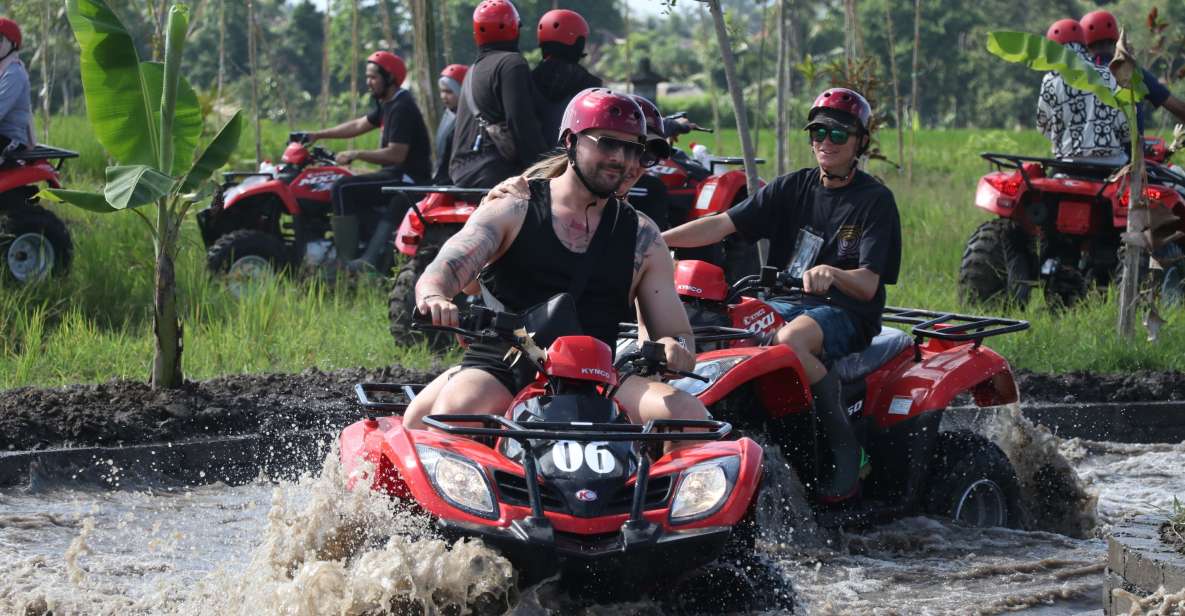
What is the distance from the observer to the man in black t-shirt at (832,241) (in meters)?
Answer: 6.77

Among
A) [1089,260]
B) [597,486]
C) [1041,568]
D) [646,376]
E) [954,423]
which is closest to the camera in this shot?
[597,486]

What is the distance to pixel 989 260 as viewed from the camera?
43.5 feet

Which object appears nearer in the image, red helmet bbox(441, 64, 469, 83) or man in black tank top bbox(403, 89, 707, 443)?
man in black tank top bbox(403, 89, 707, 443)

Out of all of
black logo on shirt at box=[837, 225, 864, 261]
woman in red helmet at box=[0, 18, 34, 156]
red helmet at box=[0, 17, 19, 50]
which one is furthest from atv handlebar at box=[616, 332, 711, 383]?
red helmet at box=[0, 17, 19, 50]

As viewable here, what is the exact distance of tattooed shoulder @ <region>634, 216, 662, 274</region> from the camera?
595 centimetres

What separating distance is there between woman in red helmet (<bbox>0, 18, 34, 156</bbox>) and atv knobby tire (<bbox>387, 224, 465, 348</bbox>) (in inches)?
122

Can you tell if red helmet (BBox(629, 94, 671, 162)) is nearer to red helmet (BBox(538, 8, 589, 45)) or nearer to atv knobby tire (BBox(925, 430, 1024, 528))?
atv knobby tire (BBox(925, 430, 1024, 528))

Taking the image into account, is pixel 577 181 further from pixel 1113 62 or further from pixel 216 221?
pixel 216 221

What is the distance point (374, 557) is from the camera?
4.80 meters

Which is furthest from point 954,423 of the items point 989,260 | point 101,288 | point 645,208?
point 101,288

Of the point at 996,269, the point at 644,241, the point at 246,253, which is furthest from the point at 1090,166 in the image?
the point at 644,241

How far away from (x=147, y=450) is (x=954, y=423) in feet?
14.1

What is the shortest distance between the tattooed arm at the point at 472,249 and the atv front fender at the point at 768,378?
964 mm

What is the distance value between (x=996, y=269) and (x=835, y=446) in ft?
22.6
